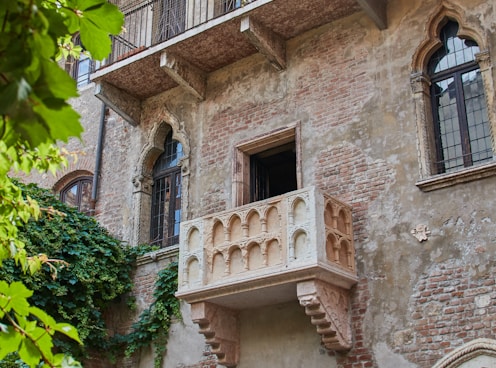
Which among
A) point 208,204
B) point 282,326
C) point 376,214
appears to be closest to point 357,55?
point 376,214

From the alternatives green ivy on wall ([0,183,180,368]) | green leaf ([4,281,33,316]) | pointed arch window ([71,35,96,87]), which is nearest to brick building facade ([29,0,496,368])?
green ivy on wall ([0,183,180,368])

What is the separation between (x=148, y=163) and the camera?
42.8 ft

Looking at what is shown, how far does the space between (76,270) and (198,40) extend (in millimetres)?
A: 3782

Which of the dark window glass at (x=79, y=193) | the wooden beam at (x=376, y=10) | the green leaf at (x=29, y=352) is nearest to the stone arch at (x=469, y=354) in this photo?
the wooden beam at (x=376, y=10)

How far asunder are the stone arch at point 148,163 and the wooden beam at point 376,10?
3.56 meters

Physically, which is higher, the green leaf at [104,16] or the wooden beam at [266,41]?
the wooden beam at [266,41]

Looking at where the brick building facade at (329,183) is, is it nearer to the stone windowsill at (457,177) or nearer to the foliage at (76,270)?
the stone windowsill at (457,177)

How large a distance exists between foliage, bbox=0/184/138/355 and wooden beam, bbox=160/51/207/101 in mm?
2532

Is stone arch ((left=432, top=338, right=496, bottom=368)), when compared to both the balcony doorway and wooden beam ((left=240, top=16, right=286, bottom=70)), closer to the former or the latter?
the balcony doorway

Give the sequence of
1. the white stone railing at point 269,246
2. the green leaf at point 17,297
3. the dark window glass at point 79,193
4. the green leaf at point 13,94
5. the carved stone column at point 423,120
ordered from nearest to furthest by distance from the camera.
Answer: the green leaf at point 13,94 < the green leaf at point 17,297 < the white stone railing at point 269,246 < the carved stone column at point 423,120 < the dark window glass at point 79,193

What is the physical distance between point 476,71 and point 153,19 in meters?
5.74

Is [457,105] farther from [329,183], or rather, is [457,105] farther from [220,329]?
[220,329]

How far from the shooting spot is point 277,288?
9.62 meters

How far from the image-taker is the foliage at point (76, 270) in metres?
10.9
